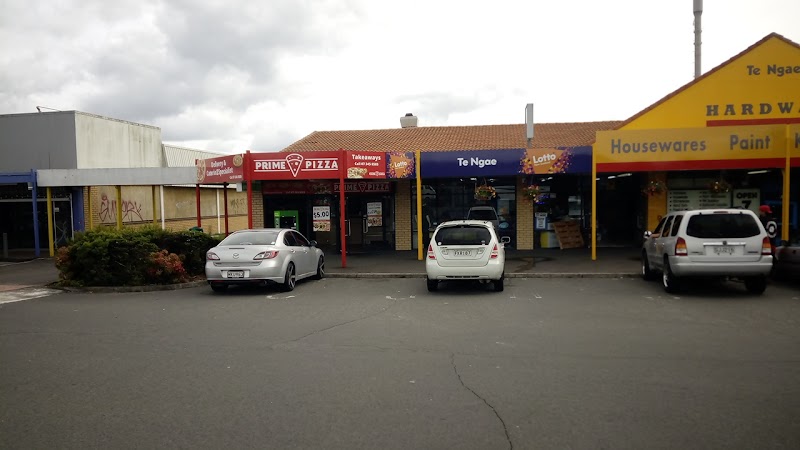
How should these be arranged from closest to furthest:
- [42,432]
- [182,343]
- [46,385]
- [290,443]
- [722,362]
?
[290,443] → [42,432] → [46,385] → [722,362] → [182,343]

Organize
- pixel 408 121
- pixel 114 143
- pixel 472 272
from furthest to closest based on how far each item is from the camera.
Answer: pixel 408 121 → pixel 114 143 → pixel 472 272

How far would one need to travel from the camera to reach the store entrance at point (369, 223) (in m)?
21.9

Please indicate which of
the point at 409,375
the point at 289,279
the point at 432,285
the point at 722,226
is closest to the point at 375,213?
the point at 289,279

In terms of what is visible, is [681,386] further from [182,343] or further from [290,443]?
[182,343]

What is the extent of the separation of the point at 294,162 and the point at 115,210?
13.4 meters

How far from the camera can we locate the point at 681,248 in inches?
428

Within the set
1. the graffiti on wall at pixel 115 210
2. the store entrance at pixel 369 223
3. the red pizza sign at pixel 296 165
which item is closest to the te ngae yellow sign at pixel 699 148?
the red pizza sign at pixel 296 165

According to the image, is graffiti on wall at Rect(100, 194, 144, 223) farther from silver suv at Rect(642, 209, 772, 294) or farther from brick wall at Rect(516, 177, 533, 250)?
silver suv at Rect(642, 209, 772, 294)

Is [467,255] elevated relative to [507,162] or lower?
lower

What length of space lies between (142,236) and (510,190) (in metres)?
12.6

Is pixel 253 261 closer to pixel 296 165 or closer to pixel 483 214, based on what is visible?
pixel 296 165

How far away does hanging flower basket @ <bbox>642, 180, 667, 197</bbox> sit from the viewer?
60.8 feet

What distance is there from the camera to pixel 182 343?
7.67 meters

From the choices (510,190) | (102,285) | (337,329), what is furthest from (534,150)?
(102,285)
